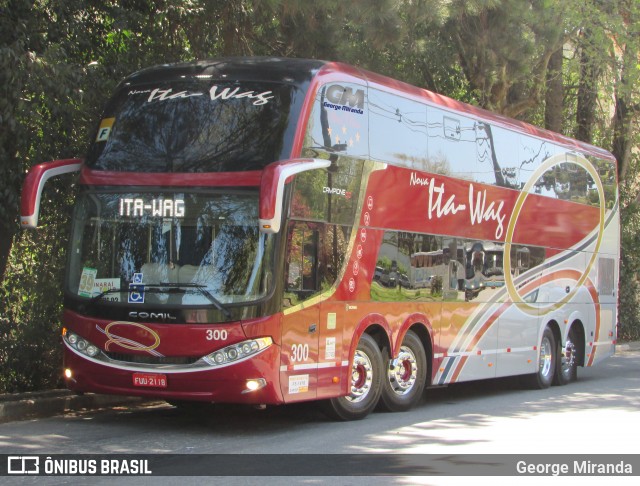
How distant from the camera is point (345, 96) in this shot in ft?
40.1

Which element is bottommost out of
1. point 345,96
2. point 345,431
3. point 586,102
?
point 345,431

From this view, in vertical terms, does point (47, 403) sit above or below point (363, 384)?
below

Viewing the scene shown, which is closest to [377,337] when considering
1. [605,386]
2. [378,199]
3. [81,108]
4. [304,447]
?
[378,199]

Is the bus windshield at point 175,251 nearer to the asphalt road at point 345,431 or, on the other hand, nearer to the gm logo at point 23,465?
the asphalt road at point 345,431

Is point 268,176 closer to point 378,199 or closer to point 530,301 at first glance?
point 378,199

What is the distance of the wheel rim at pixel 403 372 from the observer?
43.9 ft

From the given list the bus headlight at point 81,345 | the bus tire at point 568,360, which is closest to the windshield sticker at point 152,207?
the bus headlight at point 81,345

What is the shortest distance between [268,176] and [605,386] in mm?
9650

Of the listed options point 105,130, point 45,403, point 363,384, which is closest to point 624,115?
point 363,384

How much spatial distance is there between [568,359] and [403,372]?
235 inches

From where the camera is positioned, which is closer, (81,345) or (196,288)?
(196,288)

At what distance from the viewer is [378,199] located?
505 inches

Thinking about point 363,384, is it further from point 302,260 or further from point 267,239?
point 267,239

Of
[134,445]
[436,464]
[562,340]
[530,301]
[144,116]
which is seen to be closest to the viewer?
[436,464]
